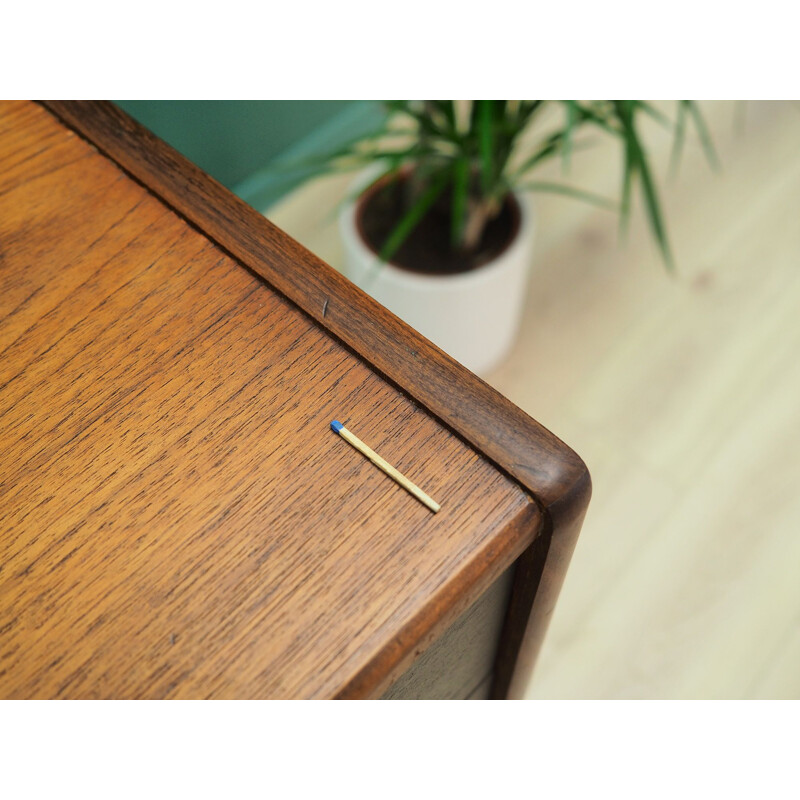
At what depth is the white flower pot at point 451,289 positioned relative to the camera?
3.34 feet

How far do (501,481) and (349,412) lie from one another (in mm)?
87

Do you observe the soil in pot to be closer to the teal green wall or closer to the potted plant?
the potted plant

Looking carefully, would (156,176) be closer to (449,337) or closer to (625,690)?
(449,337)

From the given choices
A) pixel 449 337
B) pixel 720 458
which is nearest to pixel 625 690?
pixel 720 458

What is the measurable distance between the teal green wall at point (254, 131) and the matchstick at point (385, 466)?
2.48 feet

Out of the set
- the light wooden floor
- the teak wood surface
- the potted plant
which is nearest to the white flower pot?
the potted plant

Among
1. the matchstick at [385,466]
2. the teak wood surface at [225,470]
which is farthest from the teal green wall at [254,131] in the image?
the matchstick at [385,466]

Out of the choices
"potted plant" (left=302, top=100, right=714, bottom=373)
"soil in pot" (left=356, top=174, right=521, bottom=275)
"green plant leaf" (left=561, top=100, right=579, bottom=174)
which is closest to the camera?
"green plant leaf" (left=561, top=100, right=579, bottom=174)

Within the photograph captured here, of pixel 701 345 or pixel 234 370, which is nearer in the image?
pixel 234 370

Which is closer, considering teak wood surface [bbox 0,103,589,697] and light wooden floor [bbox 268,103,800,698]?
teak wood surface [bbox 0,103,589,697]

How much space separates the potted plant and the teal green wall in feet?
0.61

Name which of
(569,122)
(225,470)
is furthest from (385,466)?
(569,122)

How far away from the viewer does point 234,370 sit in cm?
47

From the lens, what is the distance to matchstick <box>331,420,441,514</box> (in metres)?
0.42
